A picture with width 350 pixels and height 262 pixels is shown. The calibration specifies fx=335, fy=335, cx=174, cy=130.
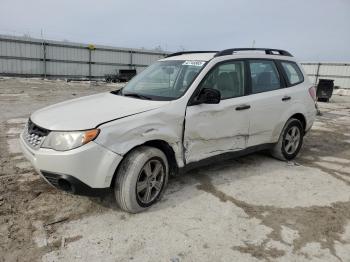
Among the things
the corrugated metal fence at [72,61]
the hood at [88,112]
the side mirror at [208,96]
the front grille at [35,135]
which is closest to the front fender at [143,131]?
the hood at [88,112]

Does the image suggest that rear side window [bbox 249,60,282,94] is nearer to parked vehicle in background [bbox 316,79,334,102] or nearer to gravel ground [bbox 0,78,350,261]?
gravel ground [bbox 0,78,350,261]

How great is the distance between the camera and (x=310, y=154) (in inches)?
248

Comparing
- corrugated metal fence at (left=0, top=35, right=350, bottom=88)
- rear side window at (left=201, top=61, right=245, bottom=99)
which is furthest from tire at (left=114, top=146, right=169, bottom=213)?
corrugated metal fence at (left=0, top=35, right=350, bottom=88)

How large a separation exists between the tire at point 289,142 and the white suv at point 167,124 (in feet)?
0.07

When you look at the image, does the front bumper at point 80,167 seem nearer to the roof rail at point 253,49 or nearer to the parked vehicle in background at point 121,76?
the roof rail at point 253,49

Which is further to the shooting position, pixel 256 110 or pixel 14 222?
pixel 256 110

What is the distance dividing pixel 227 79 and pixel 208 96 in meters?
0.67

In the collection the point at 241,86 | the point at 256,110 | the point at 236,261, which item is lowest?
the point at 236,261

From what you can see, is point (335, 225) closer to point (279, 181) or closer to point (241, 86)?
point (279, 181)

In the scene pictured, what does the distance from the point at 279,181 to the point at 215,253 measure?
214 centimetres

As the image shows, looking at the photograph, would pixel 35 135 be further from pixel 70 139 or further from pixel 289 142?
pixel 289 142

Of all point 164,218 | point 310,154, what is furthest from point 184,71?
point 310,154

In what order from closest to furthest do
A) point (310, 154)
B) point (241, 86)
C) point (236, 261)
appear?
point (236, 261), point (241, 86), point (310, 154)

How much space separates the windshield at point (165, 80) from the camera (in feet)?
13.5
